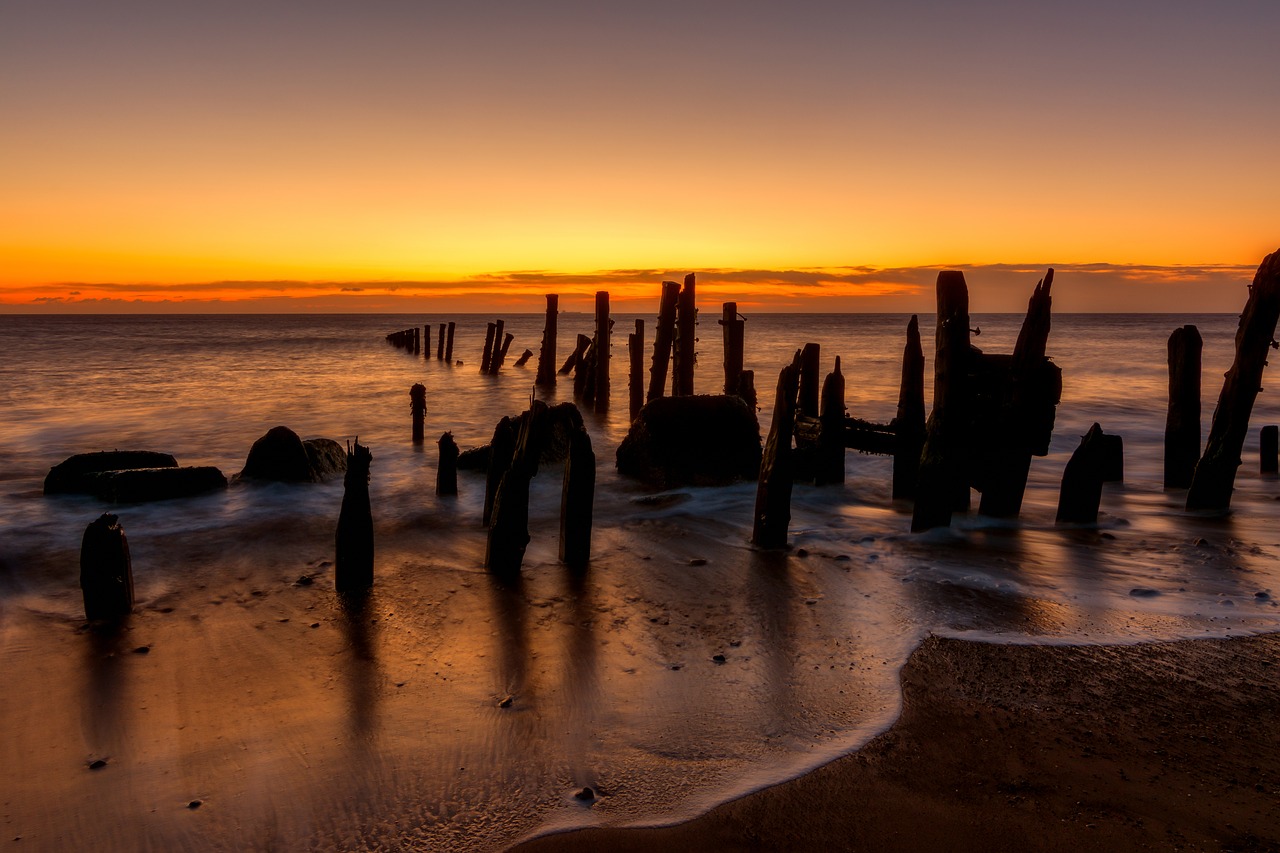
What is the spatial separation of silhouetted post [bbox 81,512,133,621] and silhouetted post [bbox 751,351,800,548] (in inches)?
213

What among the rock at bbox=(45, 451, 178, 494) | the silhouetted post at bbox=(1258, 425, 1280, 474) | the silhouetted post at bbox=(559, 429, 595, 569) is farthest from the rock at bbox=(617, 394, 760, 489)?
the silhouetted post at bbox=(1258, 425, 1280, 474)

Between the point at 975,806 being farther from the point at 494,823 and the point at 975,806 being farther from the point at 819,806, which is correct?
the point at 494,823

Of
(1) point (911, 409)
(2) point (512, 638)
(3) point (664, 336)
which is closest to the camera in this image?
(2) point (512, 638)

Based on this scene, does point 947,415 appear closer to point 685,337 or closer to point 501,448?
point 501,448

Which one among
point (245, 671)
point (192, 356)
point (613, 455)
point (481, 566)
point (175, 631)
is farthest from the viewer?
point (192, 356)

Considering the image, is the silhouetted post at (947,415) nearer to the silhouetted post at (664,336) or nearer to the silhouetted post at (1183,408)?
the silhouetted post at (1183,408)

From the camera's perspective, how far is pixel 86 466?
37.2 ft

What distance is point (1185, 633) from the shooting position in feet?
18.7

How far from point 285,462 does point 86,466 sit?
2649 mm

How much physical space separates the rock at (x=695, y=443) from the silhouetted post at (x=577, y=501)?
3.71 meters

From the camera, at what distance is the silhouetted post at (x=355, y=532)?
6.64 metres

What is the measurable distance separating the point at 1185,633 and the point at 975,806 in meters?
3.10

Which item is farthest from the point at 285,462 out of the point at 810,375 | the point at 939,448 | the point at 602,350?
the point at 602,350

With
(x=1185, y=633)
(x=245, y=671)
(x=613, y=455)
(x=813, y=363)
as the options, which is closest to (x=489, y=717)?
(x=245, y=671)
